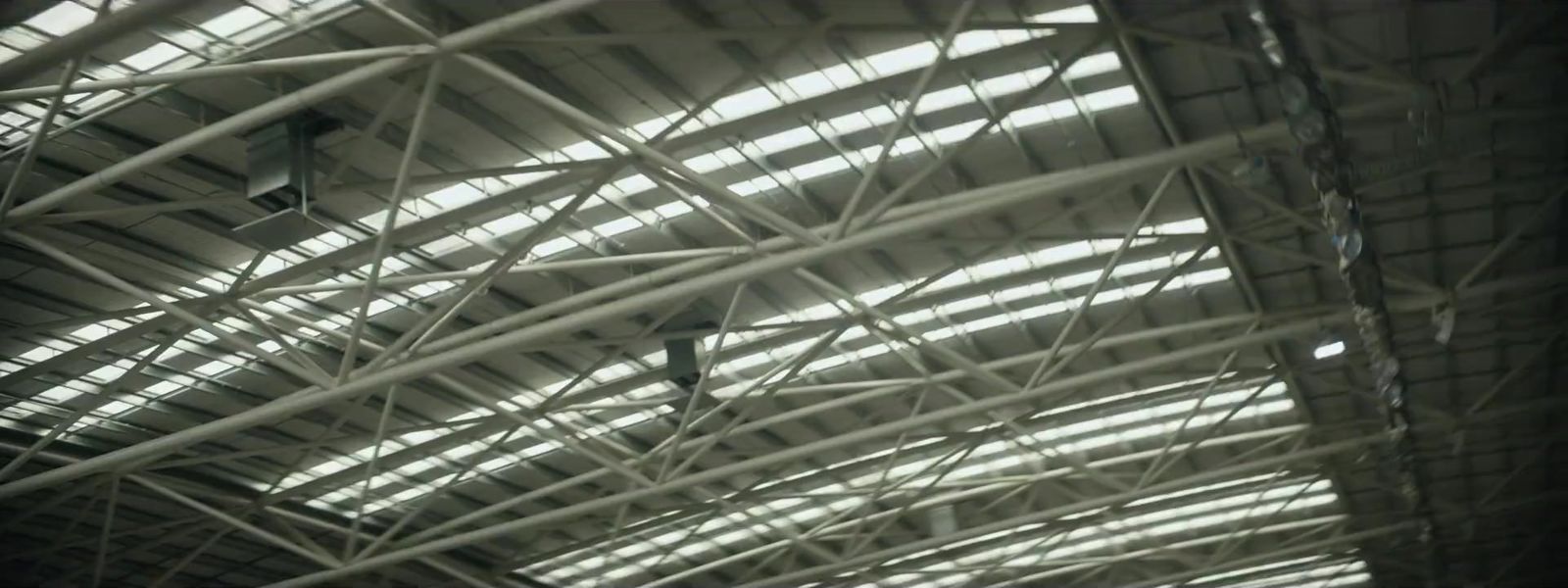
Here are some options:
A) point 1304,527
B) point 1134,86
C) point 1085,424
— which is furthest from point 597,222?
point 1304,527

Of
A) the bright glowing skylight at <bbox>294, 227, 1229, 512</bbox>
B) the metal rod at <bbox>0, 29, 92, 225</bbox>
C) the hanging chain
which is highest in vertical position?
the bright glowing skylight at <bbox>294, 227, 1229, 512</bbox>

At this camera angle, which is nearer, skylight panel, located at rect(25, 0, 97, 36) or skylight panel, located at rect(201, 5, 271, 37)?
skylight panel, located at rect(25, 0, 97, 36)

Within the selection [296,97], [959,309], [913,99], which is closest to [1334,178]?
[913,99]

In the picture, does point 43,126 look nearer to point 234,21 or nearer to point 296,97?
point 234,21

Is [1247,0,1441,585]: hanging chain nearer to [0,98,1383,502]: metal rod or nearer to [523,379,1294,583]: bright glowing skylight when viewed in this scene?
[0,98,1383,502]: metal rod

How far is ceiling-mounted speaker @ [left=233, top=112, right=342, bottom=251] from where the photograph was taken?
19344 mm

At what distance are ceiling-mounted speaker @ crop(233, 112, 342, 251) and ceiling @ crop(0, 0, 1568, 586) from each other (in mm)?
171

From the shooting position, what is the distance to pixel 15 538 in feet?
111

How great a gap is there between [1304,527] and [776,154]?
29.7 meters

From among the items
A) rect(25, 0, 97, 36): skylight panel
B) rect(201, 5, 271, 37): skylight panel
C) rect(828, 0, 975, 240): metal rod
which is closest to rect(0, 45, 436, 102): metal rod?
rect(25, 0, 97, 36): skylight panel

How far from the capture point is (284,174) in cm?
1930

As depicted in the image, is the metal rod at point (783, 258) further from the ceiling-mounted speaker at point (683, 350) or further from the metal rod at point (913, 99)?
the ceiling-mounted speaker at point (683, 350)

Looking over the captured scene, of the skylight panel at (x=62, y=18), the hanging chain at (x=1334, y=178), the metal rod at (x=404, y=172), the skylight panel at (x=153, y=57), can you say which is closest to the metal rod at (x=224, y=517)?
the metal rod at (x=404, y=172)

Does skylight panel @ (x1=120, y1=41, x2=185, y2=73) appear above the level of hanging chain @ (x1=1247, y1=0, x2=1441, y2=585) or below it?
below
